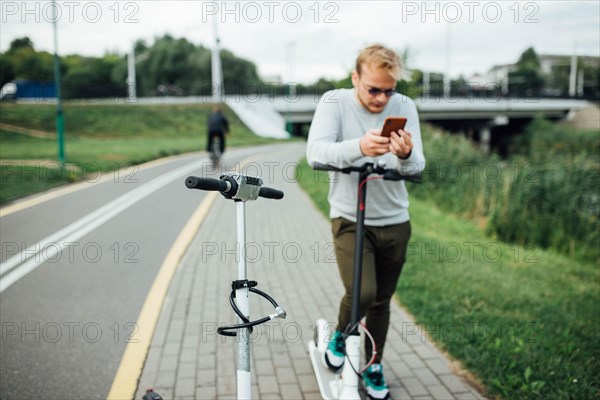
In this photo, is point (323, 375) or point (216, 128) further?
point (216, 128)

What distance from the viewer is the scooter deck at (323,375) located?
10.0 ft

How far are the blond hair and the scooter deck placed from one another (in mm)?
1839

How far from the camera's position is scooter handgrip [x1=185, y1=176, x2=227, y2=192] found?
1.84 m

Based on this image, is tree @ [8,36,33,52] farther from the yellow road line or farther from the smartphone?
the smartphone

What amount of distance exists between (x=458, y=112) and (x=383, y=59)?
1771 inches

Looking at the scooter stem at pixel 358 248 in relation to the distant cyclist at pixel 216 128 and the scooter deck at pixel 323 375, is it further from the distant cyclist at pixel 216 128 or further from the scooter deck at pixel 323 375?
the distant cyclist at pixel 216 128

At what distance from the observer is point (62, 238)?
22.4 feet

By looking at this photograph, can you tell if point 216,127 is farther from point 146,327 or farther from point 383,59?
point 383,59

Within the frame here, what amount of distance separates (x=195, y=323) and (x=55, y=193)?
729 cm

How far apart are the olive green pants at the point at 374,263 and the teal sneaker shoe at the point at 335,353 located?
247mm

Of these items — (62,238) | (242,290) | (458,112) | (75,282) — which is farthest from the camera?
(458,112)

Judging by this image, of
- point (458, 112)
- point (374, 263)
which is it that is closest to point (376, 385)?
point (374, 263)

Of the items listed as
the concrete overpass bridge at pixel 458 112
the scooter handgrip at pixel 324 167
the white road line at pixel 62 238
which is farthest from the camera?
the concrete overpass bridge at pixel 458 112

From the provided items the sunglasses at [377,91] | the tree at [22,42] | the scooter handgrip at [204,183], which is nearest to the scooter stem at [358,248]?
the sunglasses at [377,91]
